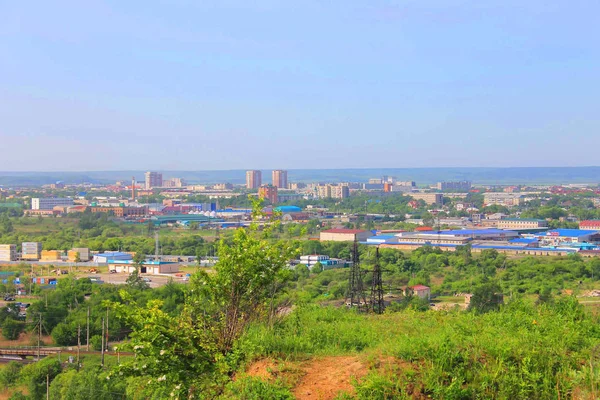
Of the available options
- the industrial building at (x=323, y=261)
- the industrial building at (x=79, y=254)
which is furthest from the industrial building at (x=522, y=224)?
the industrial building at (x=79, y=254)

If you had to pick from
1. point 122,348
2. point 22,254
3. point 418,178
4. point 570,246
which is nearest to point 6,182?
point 418,178

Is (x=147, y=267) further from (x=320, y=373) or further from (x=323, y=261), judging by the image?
(x=320, y=373)

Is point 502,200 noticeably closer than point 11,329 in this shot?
No

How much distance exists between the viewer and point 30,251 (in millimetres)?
33219

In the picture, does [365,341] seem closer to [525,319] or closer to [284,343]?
[284,343]

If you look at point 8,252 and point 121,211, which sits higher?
point 121,211

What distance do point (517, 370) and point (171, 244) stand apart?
32830 millimetres

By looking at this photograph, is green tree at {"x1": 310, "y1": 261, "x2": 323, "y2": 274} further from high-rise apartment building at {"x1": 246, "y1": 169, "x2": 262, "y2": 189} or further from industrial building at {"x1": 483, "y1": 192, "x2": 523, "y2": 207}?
high-rise apartment building at {"x1": 246, "y1": 169, "x2": 262, "y2": 189}

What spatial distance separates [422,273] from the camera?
23.1 m

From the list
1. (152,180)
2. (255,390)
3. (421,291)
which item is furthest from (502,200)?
(255,390)

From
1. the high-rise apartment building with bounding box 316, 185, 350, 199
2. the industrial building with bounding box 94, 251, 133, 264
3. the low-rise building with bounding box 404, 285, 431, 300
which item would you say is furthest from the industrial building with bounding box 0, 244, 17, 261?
the high-rise apartment building with bounding box 316, 185, 350, 199

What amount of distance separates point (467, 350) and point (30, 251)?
3206 cm

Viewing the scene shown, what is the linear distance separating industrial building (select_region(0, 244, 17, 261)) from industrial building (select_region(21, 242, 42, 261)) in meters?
0.34

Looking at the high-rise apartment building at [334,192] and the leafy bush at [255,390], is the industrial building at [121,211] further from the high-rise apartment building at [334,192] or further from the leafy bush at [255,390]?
the leafy bush at [255,390]
